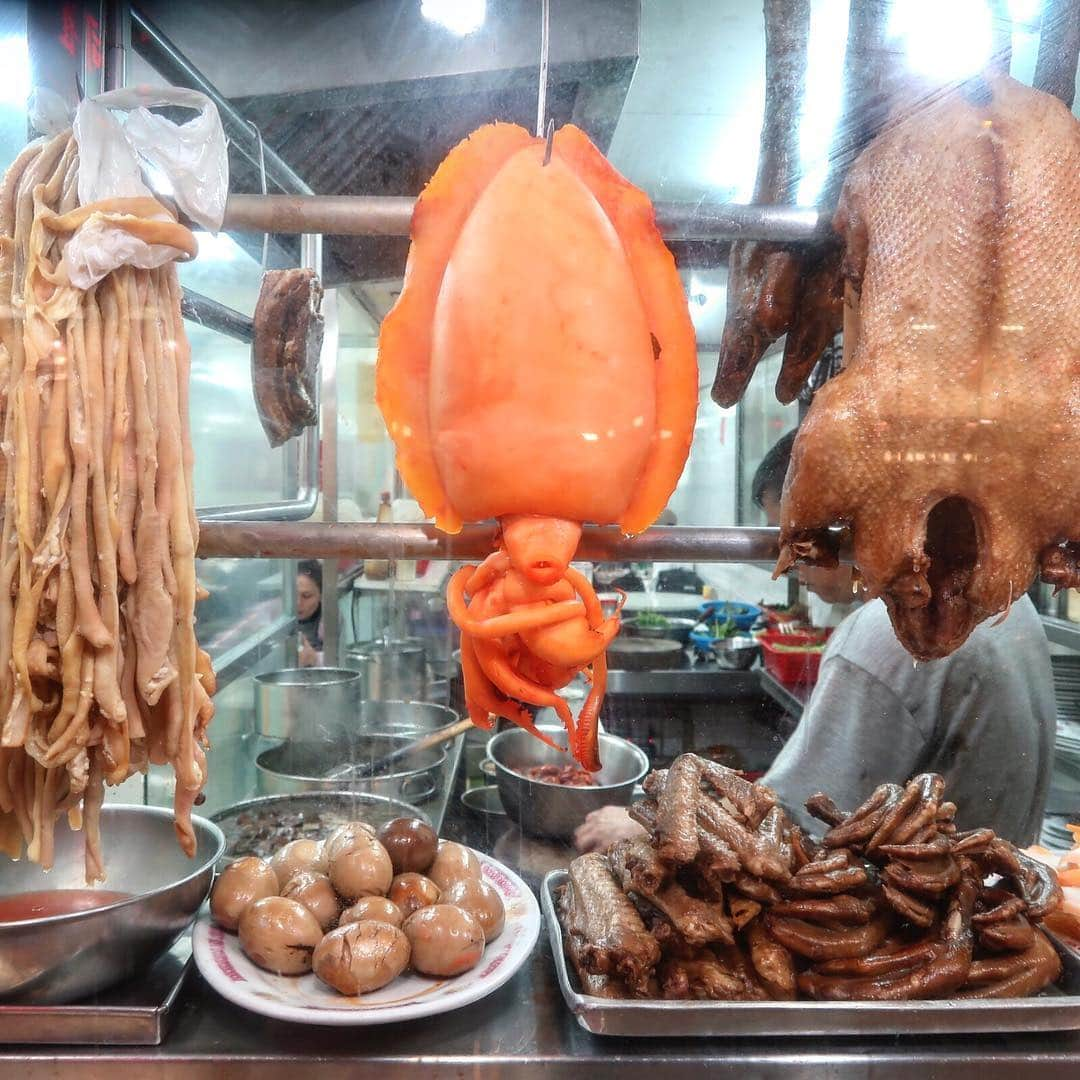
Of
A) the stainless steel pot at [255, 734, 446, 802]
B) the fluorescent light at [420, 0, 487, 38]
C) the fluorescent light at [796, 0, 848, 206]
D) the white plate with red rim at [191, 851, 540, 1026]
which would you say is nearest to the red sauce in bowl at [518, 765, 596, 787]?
the stainless steel pot at [255, 734, 446, 802]

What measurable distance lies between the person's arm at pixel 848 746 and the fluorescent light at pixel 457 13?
173 cm

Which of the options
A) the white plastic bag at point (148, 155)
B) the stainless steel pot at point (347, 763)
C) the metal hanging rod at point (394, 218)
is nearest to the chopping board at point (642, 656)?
the stainless steel pot at point (347, 763)

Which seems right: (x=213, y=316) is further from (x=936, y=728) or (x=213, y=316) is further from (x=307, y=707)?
(x=936, y=728)

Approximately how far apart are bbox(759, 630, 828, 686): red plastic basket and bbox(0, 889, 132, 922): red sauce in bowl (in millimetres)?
1597

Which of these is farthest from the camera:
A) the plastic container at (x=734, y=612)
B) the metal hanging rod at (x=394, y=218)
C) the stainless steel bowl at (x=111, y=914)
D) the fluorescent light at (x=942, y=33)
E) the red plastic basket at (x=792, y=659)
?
the plastic container at (x=734, y=612)

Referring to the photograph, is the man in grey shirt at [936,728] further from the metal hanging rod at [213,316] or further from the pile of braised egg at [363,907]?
the metal hanging rod at [213,316]

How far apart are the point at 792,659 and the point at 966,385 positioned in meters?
1.15

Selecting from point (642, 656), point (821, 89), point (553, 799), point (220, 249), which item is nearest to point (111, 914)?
point (553, 799)

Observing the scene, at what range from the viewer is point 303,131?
1.97 metres

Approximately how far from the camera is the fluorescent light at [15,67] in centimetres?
152

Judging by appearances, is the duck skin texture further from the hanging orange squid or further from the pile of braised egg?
the pile of braised egg

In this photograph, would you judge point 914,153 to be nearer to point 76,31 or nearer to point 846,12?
point 846,12

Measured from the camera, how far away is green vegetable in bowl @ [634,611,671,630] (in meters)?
2.50

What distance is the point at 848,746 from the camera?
2.15 m
